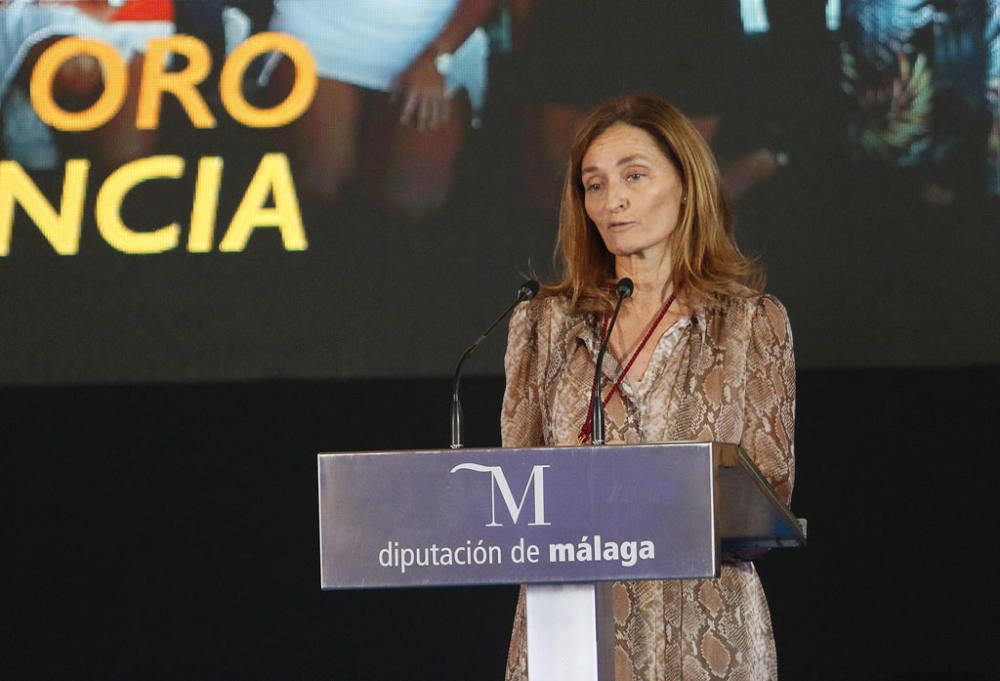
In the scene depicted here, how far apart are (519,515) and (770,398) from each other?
888mm

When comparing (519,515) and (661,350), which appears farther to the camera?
(661,350)

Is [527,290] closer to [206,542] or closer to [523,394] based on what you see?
[523,394]

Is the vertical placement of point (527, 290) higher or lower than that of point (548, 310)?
lower


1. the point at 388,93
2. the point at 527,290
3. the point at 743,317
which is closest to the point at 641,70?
the point at 388,93

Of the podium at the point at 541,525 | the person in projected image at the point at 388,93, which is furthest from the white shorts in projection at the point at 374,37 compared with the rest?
the podium at the point at 541,525

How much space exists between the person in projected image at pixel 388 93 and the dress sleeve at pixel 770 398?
6.52 feet

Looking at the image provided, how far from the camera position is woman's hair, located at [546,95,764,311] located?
8.53ft

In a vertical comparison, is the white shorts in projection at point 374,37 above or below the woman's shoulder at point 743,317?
above

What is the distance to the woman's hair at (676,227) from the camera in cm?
260

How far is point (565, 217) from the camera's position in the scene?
265 centimetres

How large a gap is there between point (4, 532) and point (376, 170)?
1514mm

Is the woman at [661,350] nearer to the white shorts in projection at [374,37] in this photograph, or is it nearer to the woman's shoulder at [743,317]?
the woman's shoulder at [743,317]

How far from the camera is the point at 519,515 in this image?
1.68 metres

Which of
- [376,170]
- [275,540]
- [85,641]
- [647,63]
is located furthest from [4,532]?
[647,63]
